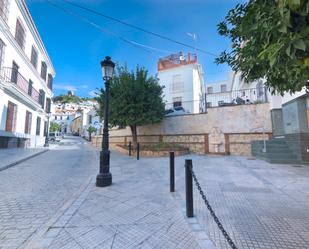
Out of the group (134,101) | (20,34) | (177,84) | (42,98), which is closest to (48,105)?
(42,98)

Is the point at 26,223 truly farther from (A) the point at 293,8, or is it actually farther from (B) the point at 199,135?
(B) the point at 199,135

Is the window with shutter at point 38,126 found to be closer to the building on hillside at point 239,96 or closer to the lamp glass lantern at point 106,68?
the building on hillside at point 239,96

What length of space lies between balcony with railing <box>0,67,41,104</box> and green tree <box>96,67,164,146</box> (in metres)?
6.89

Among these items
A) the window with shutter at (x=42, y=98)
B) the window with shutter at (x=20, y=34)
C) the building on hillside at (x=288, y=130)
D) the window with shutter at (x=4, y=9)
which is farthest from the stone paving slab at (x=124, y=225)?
the window with shutter at (x=42, y=98)

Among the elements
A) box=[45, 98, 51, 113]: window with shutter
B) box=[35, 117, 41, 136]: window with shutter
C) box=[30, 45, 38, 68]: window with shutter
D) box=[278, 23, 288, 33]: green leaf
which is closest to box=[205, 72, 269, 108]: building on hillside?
box=[278, 23, 288, 33]: green leaf

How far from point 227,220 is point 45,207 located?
3.42 m

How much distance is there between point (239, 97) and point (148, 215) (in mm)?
12835

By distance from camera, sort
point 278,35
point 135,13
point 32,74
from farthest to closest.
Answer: point 32,74
point 135,13
point 278,35

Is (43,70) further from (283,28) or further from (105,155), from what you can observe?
(283,28)

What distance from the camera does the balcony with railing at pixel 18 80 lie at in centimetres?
1238

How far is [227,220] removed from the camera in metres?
3.03

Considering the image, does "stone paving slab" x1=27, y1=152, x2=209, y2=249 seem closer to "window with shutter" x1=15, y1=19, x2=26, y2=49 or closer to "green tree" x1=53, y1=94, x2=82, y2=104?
"window with shutter" x1=15, y1=19, x2=26, y2=49

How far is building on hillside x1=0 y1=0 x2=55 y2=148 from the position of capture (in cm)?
1242

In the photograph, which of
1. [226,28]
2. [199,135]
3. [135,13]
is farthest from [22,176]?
[199,135]
